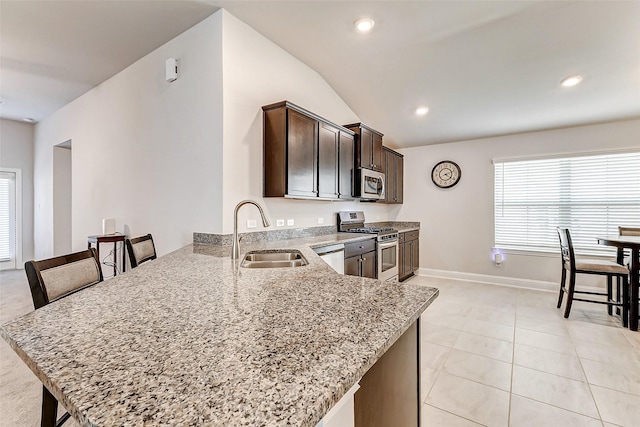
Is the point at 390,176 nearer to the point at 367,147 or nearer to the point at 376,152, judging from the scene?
the point at 376,152

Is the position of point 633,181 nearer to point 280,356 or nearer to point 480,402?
point 480,402

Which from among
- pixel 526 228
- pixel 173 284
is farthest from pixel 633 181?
pixel 173 284

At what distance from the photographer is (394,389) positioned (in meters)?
1.08

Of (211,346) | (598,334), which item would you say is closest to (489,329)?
(598,334)

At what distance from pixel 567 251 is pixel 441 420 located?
290 centimetres

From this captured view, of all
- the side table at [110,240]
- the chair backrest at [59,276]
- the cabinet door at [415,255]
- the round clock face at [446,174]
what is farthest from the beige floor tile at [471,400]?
the round clock face at [446,174]

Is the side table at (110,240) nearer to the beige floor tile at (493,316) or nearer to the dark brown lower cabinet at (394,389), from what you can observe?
the dark brown lower cabinet at (394,389)

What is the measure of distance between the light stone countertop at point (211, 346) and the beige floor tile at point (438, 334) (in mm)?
1812

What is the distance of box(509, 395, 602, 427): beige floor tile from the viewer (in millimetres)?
1659

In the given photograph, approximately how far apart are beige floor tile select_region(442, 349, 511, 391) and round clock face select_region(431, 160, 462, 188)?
130 inches

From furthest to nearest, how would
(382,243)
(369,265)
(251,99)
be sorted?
(382,243), (369,265), (251,99)

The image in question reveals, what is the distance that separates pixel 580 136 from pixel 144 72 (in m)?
5.73

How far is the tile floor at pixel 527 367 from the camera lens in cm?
174

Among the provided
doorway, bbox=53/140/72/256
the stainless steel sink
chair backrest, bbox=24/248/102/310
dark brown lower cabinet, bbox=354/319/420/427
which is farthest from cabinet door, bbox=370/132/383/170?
doorway, bbox=53/140/72/256
